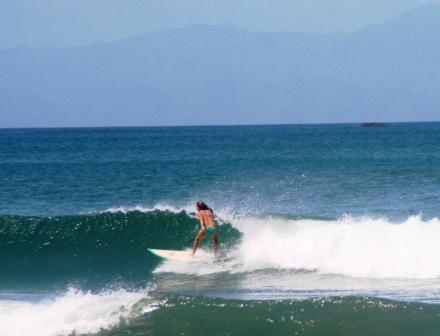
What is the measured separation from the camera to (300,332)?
11.0 meters

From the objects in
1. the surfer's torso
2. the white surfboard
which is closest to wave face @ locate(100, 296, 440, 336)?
the white surfboard

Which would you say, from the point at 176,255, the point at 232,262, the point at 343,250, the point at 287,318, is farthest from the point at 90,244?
the point at 287,318

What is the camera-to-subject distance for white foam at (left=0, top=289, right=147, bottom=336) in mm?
11367

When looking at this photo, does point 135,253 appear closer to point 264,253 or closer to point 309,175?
point 264,253

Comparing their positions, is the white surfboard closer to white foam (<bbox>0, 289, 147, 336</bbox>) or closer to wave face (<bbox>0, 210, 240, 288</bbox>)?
wave face (<bbox>0, 210, 240, 288</bbox>)

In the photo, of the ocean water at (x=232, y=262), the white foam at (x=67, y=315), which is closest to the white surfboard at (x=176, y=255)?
the ocean water at (x=232, y=262)

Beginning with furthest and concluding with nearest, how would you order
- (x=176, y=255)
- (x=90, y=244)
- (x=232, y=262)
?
(x=90, y=244) → (x=176, y=255) → (x=232, y=262)

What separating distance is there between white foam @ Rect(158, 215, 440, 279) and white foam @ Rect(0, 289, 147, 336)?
4.15 m

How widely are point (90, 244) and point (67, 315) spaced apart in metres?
7.95

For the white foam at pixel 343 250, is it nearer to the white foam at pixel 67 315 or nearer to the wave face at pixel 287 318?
the wave face at pixel 287 318

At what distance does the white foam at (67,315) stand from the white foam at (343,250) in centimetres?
415

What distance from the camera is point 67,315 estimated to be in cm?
1175

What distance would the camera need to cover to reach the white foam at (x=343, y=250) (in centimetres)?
1598

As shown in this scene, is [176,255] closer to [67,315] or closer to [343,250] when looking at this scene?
[343,250]
